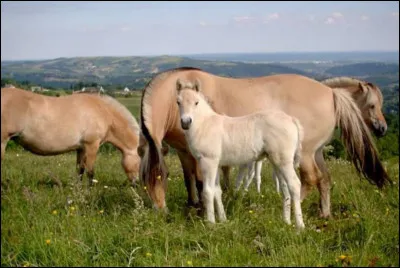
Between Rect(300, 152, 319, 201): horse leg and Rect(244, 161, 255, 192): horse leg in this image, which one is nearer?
Rect(300, 152, 319, 201): horse leg

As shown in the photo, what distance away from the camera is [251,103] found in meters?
6.43

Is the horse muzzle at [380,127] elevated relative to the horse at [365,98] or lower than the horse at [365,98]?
lower

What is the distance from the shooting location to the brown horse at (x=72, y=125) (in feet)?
21.8

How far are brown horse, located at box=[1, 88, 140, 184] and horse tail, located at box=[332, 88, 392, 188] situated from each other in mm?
3635

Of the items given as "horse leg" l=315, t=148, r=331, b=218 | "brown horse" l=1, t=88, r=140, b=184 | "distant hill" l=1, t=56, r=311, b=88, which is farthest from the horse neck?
"horse leg" l=315, t=148, r=331, b=218

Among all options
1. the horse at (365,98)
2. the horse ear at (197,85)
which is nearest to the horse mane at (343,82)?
the horse at (365,98)

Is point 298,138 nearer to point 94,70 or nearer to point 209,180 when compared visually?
point 209,180

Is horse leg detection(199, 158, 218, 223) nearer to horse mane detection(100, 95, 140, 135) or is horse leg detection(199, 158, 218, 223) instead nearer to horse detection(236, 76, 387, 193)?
horse detection(236, 76, 387, 193)

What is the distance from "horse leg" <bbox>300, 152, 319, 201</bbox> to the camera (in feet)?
20.8

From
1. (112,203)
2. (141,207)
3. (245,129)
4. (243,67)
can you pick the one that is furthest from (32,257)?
(243,67)

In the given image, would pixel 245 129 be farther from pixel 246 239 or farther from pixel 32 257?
pixel 32 257

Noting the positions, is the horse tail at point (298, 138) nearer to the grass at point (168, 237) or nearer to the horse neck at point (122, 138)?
the grass at point (168, 237)

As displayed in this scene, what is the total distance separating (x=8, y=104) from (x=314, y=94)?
4037 millimetres

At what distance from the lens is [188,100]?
5.11m
